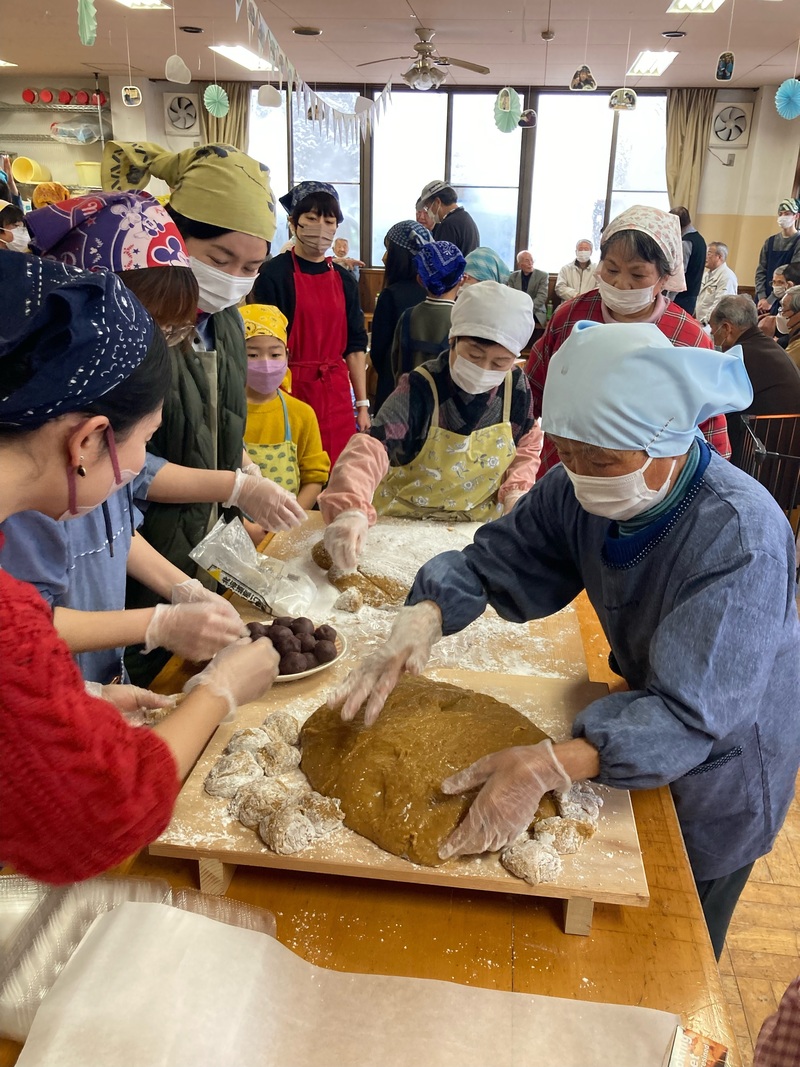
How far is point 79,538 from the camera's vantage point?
5.23 ft

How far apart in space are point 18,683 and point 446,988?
27.3 inches

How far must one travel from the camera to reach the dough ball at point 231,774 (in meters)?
1.29

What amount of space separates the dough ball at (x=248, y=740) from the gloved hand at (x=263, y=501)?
0.82 m

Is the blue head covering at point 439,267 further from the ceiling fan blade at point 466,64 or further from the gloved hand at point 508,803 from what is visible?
the ceiling fan blade at point 466,64

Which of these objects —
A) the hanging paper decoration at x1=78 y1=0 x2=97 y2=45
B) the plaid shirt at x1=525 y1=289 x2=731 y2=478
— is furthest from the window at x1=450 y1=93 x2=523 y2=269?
the plaid shirt at x1=525 y1=289 x2=731 y2=478

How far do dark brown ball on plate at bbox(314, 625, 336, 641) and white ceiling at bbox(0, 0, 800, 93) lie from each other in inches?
302

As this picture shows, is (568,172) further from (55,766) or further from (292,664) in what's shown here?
(55,766)

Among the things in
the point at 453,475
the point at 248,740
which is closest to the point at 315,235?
the point at 453,475

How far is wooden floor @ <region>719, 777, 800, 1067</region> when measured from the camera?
6.87ft

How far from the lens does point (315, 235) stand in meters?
3.86

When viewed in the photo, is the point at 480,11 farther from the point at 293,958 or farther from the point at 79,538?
the point at 293,958

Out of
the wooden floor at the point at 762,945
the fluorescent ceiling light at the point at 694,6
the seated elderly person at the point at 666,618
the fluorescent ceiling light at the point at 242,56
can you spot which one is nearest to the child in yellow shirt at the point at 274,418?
the seated elderly person at the point at 666,618

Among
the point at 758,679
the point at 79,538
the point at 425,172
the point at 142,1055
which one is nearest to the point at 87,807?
the point at 142,1055

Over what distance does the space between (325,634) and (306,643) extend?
6 cm
